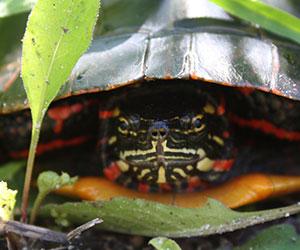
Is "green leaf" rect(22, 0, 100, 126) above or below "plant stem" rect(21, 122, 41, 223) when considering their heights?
above

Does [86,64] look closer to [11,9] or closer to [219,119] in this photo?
[11,9]

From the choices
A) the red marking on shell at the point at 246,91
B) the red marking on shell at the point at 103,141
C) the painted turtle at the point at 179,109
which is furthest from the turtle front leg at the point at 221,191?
the red marking on shell at the point at 246,91

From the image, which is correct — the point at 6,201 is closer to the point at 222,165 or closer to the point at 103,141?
the point at 103,141

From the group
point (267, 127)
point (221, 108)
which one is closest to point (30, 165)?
point (221, 108)

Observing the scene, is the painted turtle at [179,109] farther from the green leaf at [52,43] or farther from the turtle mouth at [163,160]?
the green leaf at [52,43]

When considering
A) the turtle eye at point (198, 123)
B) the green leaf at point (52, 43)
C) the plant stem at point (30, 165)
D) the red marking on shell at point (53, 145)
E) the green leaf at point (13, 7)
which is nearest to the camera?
the green leaf at point (52, 43)

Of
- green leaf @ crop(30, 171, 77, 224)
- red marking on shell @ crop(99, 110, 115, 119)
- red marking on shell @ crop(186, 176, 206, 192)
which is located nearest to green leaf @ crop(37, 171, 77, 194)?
green leaf @ crop(30, 171, 77, 224)

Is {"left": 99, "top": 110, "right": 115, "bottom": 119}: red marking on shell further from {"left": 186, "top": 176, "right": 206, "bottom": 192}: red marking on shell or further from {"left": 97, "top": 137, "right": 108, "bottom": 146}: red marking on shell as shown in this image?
{"left": 186, "top": 176, "right": 206, "bottom": 192}: red marking on shell
